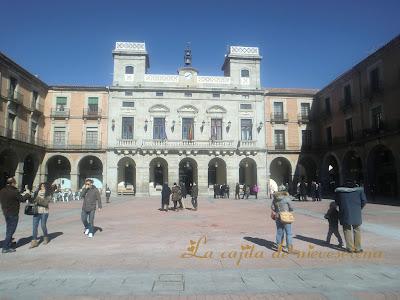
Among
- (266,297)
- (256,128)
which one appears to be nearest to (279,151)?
(256,128)

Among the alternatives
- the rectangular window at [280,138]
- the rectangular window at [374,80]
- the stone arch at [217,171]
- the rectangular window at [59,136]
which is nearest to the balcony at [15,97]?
the rectangular window at [59,136]

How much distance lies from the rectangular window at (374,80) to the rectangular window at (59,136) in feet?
94.8

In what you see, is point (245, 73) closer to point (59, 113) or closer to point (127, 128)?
point (127, 128)

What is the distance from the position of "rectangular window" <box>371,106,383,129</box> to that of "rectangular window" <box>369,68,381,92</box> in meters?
1.55

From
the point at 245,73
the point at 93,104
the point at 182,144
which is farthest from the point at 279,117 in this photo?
the point at 93,104

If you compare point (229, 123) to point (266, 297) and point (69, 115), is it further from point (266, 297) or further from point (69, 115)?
point (266, 297)

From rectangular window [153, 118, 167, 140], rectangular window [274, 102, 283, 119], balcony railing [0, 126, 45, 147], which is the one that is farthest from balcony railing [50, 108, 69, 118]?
rectangular window [274, 102, 283, 119]

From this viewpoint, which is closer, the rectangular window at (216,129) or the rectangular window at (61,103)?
the rectangular window at (61,103)

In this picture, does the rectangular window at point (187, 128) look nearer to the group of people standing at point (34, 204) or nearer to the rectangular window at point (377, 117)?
the rectangular window at point (377, 117)

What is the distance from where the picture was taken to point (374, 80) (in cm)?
2692

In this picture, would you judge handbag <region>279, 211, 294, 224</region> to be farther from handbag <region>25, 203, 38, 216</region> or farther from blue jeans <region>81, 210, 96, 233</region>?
handbag <region>25, 203, 38, 216</region>

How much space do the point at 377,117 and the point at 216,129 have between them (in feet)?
48.9

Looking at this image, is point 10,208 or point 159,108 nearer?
point 10,208

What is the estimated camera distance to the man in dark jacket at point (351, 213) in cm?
723
